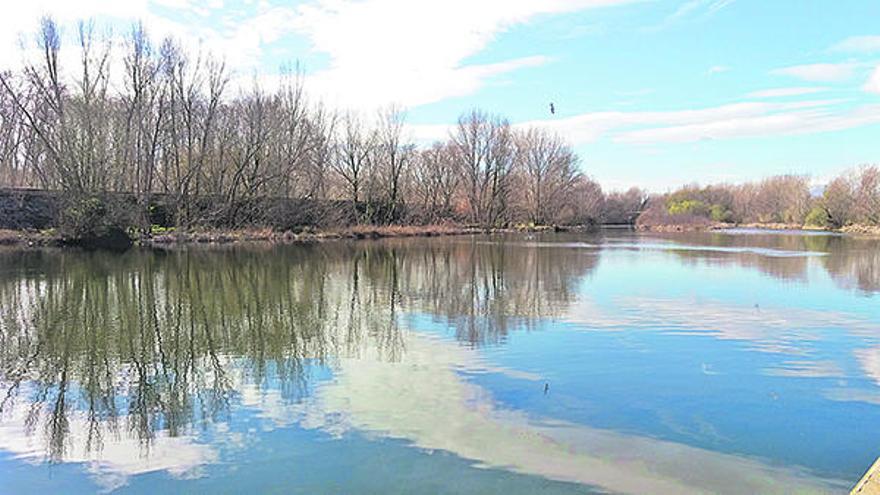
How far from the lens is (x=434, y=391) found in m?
6.91

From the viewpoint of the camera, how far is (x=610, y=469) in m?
4.88

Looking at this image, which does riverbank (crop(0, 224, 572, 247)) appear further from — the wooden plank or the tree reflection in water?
the wooden plank

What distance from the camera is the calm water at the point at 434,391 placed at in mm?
4828

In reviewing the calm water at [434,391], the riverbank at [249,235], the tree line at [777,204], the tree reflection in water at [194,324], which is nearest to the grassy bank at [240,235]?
the riverbank at [249,235]

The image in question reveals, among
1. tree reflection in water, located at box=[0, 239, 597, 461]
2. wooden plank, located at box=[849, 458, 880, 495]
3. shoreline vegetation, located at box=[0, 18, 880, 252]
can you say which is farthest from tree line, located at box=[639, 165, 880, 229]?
wooden plank, located at box=[849, 458, 880, 495]

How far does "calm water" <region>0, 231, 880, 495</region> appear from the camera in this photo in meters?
4.83

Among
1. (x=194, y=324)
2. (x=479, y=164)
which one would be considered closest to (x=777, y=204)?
(x=479, y=164)

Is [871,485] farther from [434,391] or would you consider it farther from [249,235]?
[249,235]

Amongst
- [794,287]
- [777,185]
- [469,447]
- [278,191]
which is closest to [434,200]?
[278,191]

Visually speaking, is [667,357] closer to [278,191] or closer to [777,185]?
[278,191]

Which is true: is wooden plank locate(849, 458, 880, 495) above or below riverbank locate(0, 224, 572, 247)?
below

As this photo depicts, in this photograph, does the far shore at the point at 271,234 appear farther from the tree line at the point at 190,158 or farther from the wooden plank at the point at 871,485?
the wooden plank at the point at 871,485

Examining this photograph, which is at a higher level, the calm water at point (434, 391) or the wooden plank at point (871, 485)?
the wooden plank at point (871, 485)

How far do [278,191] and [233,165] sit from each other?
3.08m
